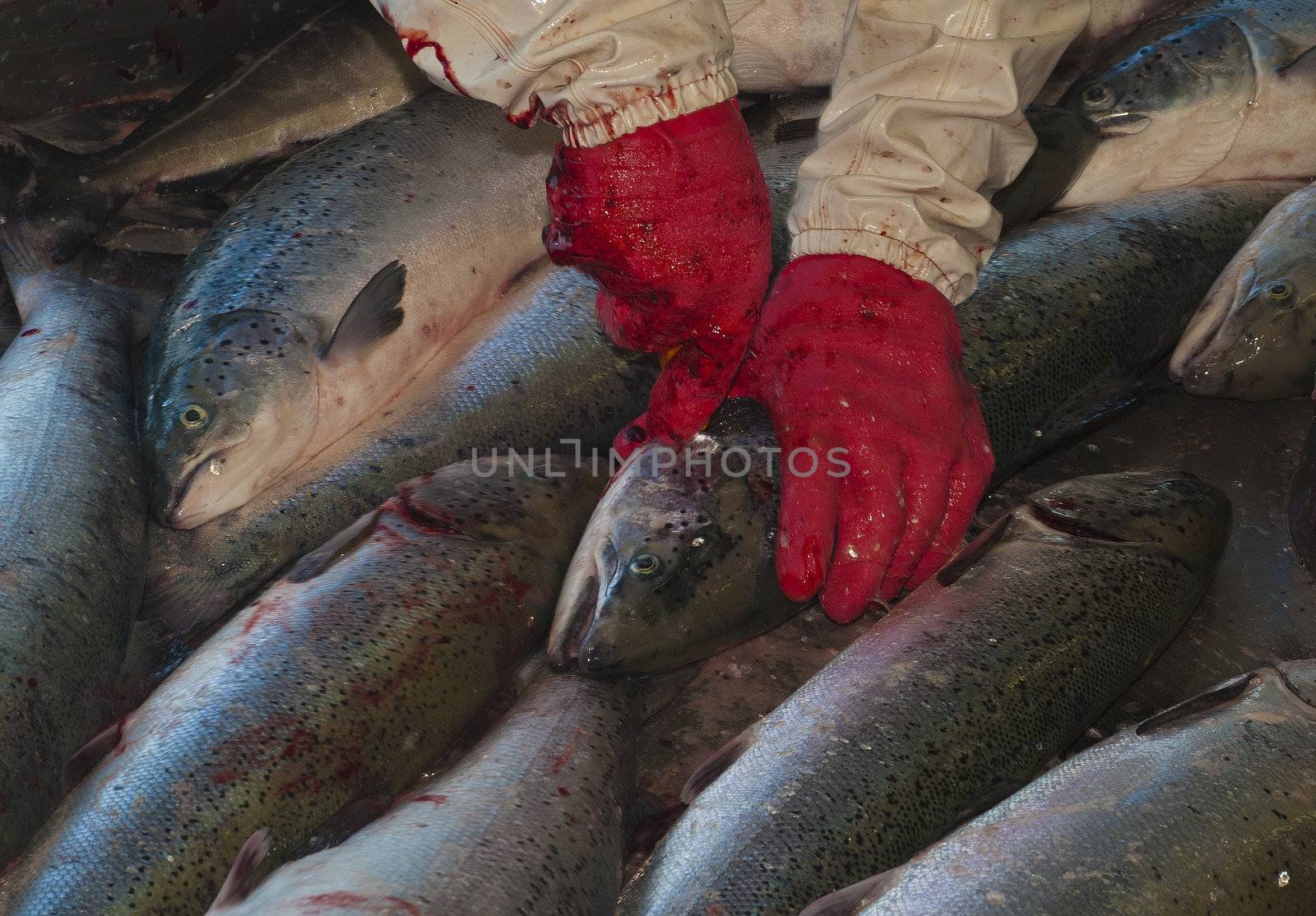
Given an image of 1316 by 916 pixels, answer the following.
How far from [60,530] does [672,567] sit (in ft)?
4.52

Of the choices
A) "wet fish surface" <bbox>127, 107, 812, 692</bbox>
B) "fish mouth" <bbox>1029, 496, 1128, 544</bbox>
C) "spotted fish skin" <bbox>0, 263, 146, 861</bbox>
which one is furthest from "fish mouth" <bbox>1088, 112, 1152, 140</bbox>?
"spotted fish skin" <bbox>0, 263, 146, 861</bbox>

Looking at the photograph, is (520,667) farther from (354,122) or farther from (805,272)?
(354,122)

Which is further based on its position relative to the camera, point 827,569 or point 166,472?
point 166,472

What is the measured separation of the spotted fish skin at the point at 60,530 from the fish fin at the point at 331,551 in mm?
438

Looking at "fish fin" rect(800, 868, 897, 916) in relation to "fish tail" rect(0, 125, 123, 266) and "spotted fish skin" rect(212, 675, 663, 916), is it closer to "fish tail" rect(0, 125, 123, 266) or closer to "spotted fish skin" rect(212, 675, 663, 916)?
"spotted fish skin" rect(212, 675, 663, 916)

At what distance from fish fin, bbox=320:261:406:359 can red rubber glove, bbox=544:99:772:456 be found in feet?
2.63

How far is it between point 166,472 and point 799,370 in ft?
4.94

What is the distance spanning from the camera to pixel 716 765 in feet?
7.79

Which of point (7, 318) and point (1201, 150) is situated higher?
point (7, 318)

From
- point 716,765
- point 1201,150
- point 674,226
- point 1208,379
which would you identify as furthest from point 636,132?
point 1201,150

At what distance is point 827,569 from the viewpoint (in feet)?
8.45

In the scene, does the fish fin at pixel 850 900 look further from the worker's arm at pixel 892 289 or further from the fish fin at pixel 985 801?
the worker's arm at pixel 892 289

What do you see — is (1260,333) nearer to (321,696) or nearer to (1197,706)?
(1197,706)

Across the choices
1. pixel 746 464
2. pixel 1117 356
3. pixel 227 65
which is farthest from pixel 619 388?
pixel 227 65
